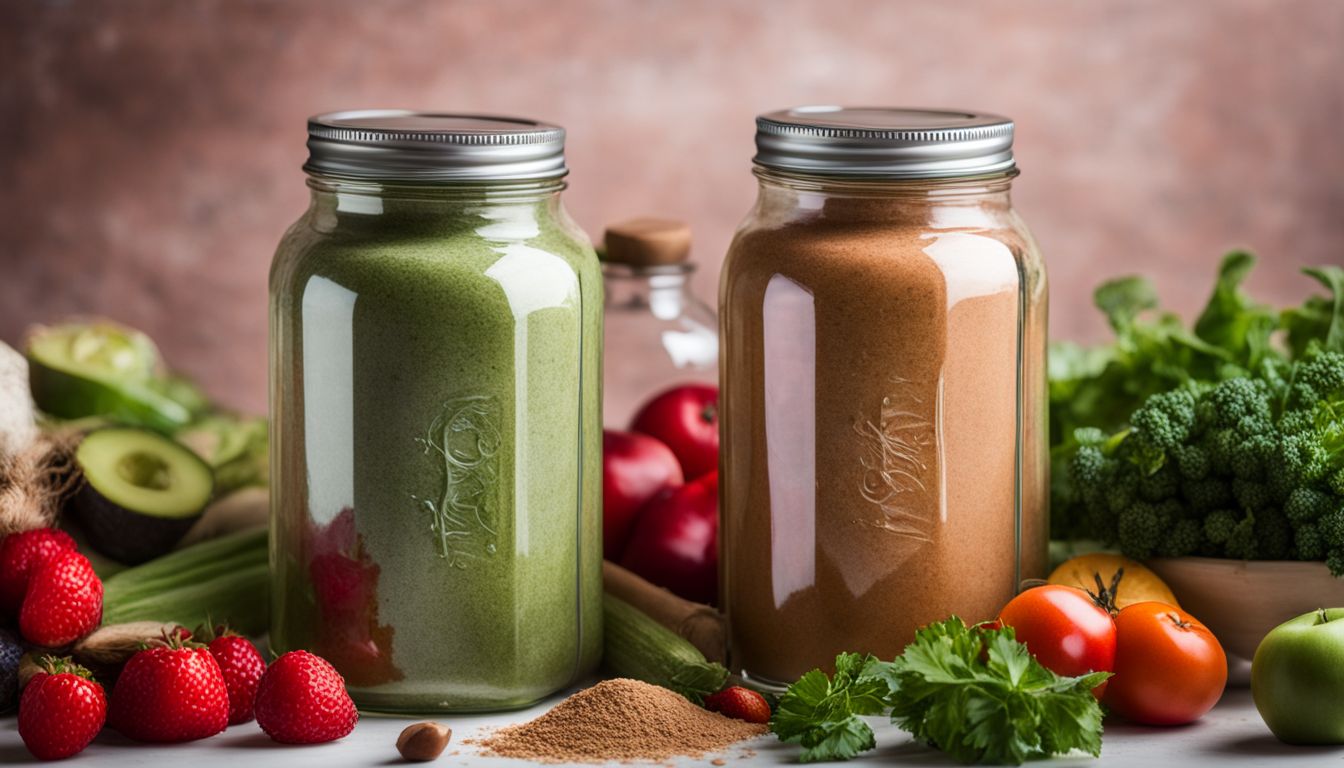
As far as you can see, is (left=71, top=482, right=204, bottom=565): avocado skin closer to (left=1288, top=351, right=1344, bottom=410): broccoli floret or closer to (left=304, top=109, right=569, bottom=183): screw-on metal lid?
(left=304, top=109, right=569, bottom=183): screw-on metal lid

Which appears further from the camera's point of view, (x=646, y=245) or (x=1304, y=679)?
(x=646, y=245)

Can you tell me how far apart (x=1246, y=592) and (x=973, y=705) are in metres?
0.44

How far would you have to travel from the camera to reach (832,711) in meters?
1.53

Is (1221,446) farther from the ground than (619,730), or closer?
farther from the ground

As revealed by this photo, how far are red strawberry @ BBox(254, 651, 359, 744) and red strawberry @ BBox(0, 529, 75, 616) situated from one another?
13.0 inches

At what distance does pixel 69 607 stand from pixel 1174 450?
3.82 feet

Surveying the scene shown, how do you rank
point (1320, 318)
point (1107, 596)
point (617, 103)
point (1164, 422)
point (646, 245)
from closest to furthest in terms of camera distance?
point (1107, 596)
point (1164, 422)
point (1320, 318)
point (646, 245)
point (617, 103)

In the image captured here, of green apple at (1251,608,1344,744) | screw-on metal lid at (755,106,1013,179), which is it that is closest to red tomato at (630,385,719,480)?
screw-on metal lid at (755,106,1013,179)

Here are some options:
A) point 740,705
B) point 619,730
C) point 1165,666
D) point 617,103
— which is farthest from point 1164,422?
point 617,103

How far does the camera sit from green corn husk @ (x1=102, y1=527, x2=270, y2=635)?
1.79 meters

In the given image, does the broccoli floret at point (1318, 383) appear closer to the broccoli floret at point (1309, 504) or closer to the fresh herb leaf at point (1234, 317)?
the broccoli floret at point (1309, 504)

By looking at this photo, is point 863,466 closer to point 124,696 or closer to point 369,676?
point 369,676

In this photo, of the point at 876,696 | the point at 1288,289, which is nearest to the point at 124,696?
the point at 876,696

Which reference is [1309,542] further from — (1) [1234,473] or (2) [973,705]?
(2) [973,705]
